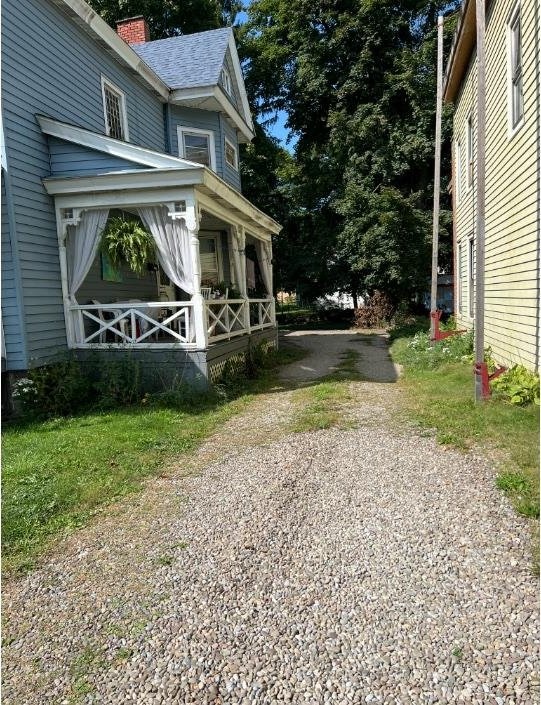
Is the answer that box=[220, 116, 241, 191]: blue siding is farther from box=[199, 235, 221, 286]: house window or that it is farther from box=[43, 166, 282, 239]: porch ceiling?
box=[43, 166, 282, 239]: porch ceiling

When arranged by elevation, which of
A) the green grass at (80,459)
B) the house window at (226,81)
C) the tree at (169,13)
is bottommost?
the green grass at (80,459)

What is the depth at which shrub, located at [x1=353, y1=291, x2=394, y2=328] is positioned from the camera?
21469mm

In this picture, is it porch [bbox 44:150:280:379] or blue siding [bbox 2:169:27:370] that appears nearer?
blue siding [bbox 2:169:27:370]

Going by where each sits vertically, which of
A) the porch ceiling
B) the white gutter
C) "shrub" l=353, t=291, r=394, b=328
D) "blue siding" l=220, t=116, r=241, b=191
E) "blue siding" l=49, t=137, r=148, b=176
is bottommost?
"shrub" l=353, t=291, r=394, b=328

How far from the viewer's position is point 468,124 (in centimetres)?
1144

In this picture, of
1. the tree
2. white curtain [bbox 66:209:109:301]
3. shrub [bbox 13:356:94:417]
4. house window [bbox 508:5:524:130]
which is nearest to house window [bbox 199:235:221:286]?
white curtain [bbox 66:209:109:301]

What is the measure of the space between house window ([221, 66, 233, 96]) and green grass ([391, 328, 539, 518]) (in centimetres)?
1016

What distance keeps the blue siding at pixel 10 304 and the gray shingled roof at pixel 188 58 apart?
7216mm

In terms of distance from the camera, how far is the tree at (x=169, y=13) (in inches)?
853

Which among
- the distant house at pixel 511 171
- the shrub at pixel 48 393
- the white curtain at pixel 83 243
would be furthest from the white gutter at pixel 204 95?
the shrub at pixel 48 393

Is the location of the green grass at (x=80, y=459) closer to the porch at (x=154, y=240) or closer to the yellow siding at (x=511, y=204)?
the porch at (x=154, y=240)

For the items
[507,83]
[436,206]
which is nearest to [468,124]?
[436,206]

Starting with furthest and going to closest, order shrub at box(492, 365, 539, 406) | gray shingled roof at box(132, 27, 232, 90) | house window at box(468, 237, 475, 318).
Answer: gray shingled roof at box(132, 27, 232, 90) < house window at box(468, 237, 475, 318) < shrub at box(492, 365, 539, 406)

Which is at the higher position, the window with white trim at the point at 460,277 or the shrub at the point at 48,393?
the window with white trim at the point at 460,277
